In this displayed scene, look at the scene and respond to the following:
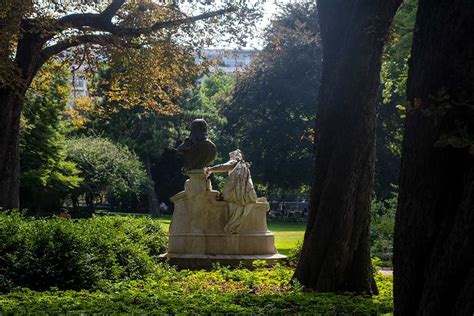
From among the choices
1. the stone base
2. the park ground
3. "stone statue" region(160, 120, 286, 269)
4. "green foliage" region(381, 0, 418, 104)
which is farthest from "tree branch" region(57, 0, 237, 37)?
the stone base

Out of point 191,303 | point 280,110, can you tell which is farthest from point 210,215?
point 280,110

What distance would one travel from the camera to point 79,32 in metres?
21.5

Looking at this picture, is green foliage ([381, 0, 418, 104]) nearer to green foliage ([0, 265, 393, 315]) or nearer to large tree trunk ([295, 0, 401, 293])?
large tree trunk ([295, 0, 401, 293])

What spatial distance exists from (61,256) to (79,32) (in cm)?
1037

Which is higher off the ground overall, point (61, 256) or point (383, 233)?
point (383, 233)

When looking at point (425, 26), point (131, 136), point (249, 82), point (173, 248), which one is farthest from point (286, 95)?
point (425, 26)

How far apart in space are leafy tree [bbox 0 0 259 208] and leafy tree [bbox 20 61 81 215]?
14.3m

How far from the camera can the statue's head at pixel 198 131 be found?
18.2m

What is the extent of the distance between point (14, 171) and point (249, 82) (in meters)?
31.1

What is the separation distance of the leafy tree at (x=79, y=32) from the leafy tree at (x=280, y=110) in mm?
24473

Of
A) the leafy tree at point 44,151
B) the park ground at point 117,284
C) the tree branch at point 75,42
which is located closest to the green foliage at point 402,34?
the tree branch at point 75,42

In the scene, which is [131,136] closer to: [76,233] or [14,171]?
[14,171]

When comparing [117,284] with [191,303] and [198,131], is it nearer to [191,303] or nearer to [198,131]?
[191,303]

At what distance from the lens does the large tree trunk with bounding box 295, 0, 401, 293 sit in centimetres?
1136
